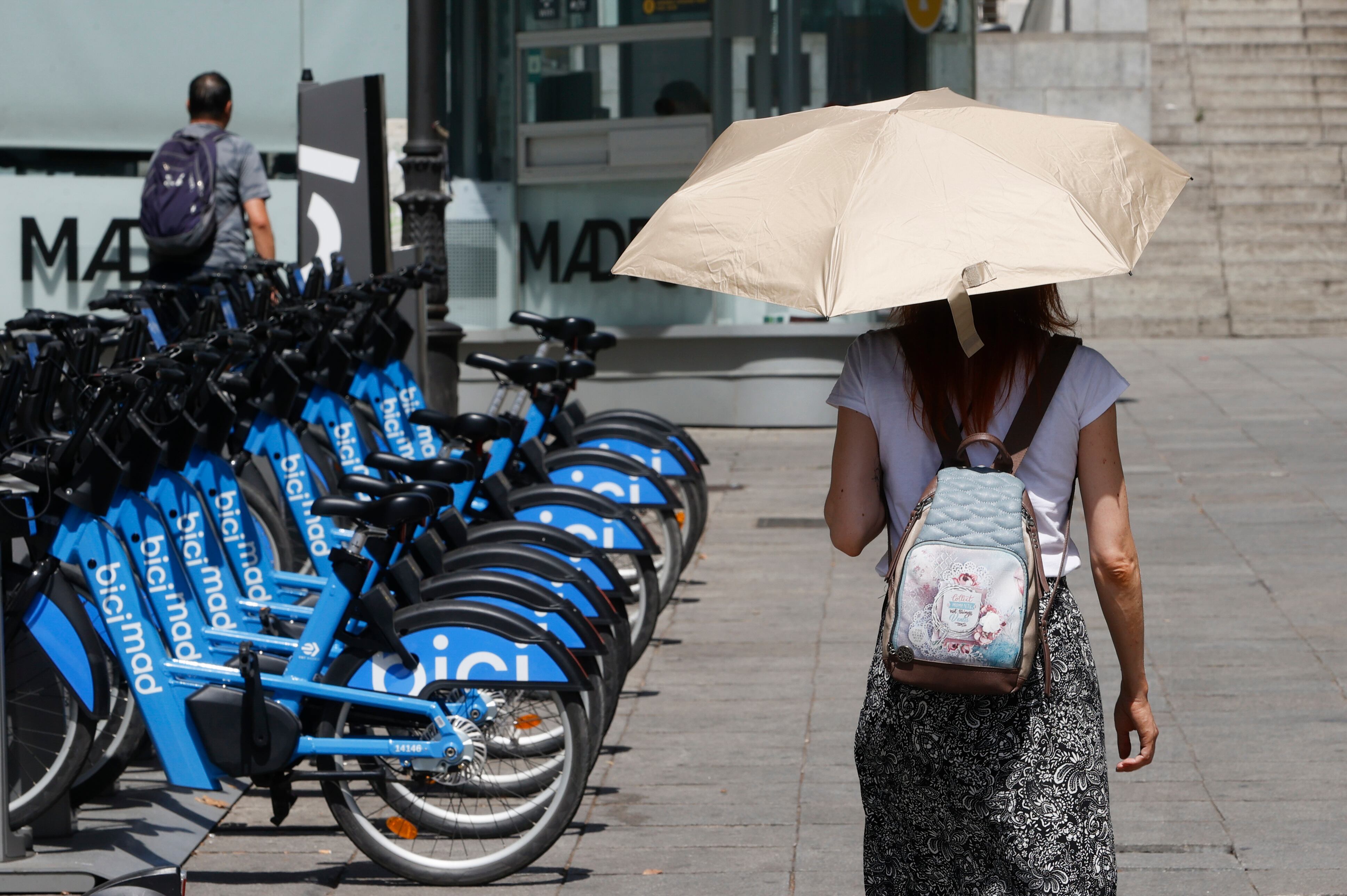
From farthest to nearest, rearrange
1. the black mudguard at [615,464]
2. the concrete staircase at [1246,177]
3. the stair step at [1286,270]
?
the stair step at [1286,270] < the concrete staircase at [1246,177] < the black mudguard at [615,464]

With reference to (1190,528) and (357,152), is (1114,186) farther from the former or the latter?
(1190,528)

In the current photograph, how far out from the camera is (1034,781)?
8.94 feet

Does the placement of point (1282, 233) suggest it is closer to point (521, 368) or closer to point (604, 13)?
point (604, 13)

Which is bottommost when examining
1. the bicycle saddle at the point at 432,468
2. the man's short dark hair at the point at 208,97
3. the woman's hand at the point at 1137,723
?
the woman's hand at the point at 1137,723

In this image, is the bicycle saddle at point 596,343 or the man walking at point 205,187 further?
the man walking at point 205,187

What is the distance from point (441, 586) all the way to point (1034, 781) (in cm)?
221

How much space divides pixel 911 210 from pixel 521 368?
12.9 ft

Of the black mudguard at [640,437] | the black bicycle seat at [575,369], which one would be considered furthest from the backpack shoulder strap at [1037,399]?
the black mudguard at [640,437]

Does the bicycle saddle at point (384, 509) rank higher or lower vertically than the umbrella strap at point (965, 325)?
lower

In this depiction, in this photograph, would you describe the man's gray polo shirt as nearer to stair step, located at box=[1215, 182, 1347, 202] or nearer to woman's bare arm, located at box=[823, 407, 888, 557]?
woman's bare arm, located at box=[823, 407, 888, 557]

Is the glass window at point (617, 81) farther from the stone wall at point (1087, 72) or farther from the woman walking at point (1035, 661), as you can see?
the stone wall at point (1087, 72)

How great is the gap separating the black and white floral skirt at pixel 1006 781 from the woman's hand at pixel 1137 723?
13cm

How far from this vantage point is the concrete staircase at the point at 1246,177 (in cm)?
1923

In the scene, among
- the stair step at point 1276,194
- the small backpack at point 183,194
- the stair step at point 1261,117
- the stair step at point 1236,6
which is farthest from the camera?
the stair step at point 1236,6
